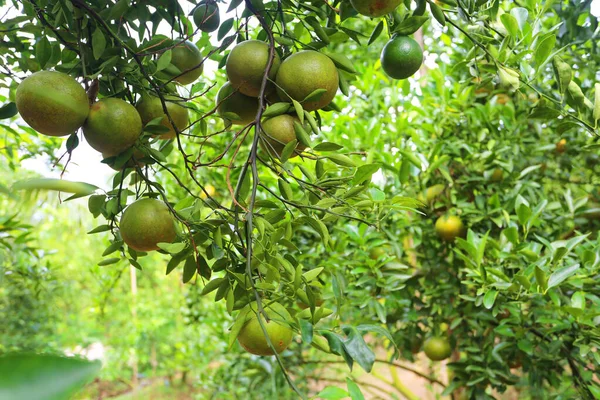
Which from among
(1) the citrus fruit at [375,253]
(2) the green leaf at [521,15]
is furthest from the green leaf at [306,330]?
(1) the citrus fruit at [375,253]

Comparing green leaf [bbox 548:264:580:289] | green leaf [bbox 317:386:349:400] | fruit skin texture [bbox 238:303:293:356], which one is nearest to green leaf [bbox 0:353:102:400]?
green leaf [bbox 317:386:349:400]

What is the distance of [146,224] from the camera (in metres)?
0.53

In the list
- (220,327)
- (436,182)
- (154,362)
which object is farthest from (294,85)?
(154,362)

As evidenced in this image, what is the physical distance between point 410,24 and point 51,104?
1.23ft

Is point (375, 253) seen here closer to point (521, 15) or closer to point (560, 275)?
point (560, 275)

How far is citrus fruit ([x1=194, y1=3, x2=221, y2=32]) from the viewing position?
23.7 inches

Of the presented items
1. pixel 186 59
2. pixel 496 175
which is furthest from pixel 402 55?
pixel 496 175

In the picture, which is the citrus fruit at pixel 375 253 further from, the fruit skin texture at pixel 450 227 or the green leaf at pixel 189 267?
the green leaf at pixel 189 267

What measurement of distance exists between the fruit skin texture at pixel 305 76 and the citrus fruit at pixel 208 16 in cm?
14

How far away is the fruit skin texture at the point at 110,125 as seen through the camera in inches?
19.3

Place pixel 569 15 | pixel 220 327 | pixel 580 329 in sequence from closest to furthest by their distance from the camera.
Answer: pixel 580 329 < pixel 569 15 < pixel 220 327

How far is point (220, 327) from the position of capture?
161 cm

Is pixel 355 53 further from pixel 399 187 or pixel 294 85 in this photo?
pixel 294 85

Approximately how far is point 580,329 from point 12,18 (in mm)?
1037
